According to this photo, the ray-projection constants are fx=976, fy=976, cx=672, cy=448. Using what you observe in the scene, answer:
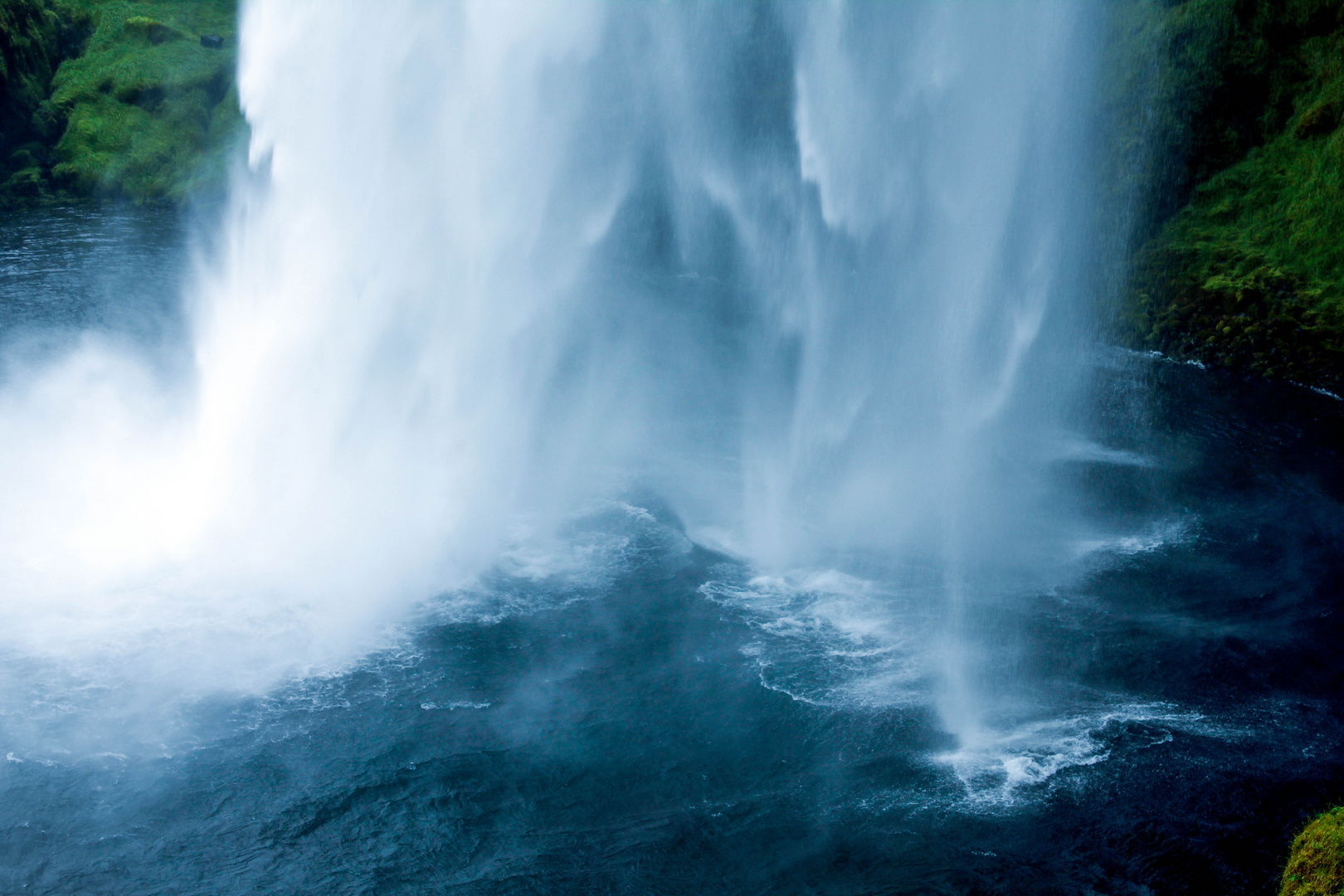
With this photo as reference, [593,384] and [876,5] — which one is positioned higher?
[876,5]

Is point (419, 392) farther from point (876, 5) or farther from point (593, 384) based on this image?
point (876, 5)

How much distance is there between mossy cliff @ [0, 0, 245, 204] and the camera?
7481 cm

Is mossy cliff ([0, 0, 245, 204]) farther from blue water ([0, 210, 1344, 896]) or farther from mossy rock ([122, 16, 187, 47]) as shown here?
blue water ([0, 210, 1344, 896])

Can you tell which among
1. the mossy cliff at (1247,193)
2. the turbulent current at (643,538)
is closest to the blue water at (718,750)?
the turbulent current at (643,538)

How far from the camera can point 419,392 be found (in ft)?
106

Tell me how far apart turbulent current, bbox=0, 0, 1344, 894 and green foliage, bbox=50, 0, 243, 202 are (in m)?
26.4

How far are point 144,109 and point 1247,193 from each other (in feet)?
267

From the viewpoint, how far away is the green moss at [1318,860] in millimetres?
16422

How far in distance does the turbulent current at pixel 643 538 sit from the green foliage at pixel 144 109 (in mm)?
26417

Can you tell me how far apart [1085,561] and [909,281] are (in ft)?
53.7

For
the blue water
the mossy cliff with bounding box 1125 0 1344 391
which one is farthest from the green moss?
the mossy cliff with bounding box 1125 0 1344 391

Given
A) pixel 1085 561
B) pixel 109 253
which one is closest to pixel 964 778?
pixel 1085 561

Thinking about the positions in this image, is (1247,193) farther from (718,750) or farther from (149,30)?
(149,30)

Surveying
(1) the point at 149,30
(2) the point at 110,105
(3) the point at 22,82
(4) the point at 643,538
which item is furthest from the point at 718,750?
(1) the point at 149,30
